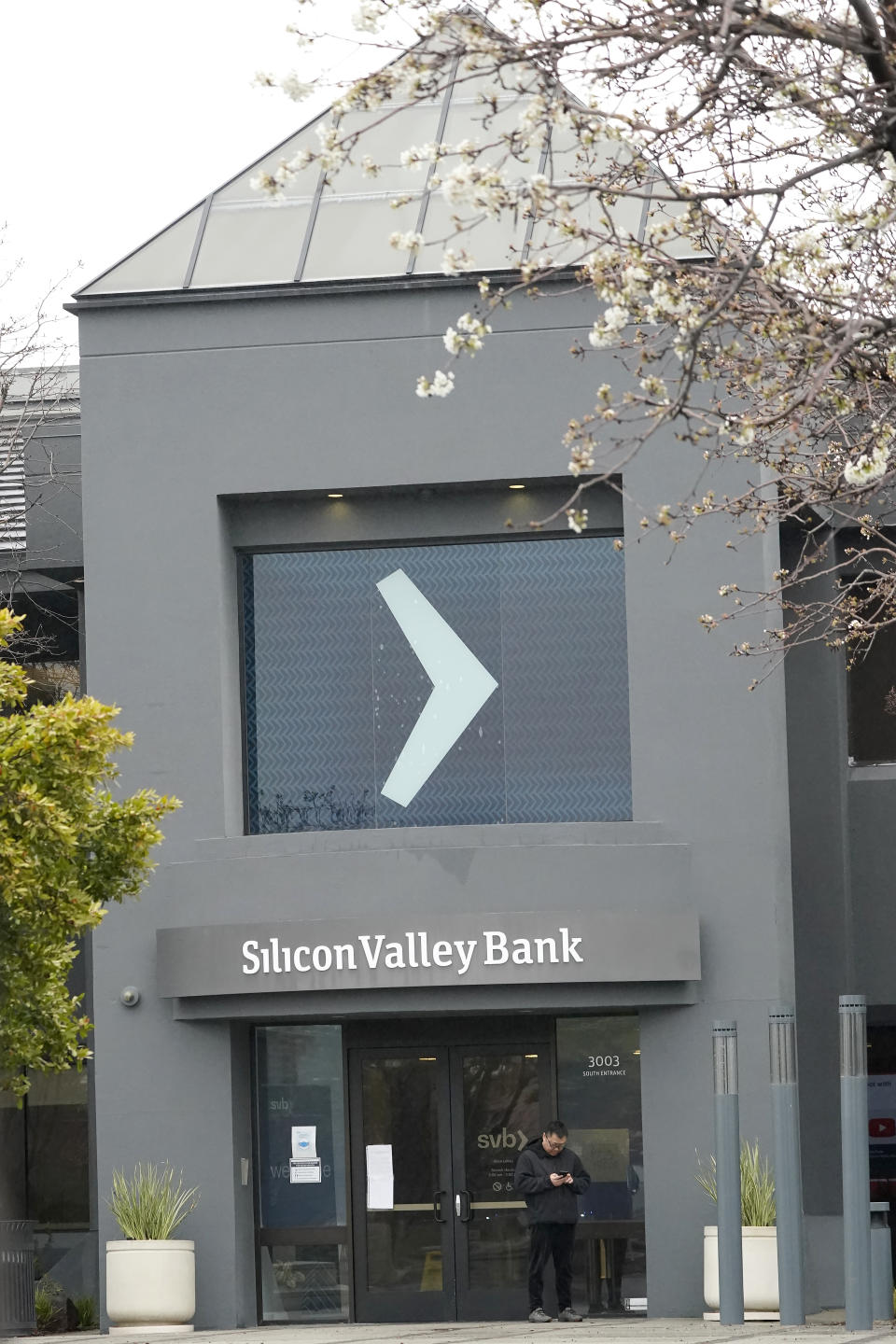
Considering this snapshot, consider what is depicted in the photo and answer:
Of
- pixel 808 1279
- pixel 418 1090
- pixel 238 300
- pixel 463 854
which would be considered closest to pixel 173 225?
pixel 238 300

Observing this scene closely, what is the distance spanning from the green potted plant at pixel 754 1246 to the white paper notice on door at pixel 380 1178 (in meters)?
2.93

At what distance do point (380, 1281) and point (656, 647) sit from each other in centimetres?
602

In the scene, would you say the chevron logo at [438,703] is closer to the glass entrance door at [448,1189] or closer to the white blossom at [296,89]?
the glass entrance door at [448,1189]

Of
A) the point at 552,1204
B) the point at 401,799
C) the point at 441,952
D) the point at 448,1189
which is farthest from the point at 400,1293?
the point at 401,799

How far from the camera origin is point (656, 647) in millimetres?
16703

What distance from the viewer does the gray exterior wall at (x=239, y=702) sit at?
1634cm

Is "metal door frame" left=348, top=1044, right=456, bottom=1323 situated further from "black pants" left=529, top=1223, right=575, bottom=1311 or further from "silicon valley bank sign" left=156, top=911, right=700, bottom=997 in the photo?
"silicon valley bank sign" left=156, top=911, right=700, bottom=997

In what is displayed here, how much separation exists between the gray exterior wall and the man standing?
2.31ft

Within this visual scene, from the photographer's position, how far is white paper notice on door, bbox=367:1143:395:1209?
17328mm

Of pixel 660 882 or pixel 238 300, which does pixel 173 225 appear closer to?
pixel 238 300

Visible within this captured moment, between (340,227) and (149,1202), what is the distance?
8.71 meters

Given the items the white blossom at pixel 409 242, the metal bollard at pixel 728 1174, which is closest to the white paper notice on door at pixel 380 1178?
the metal bollard at pixel 728 1174

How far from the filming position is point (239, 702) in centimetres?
1750

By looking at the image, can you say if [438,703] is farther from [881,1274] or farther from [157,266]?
A: [881,1274]
